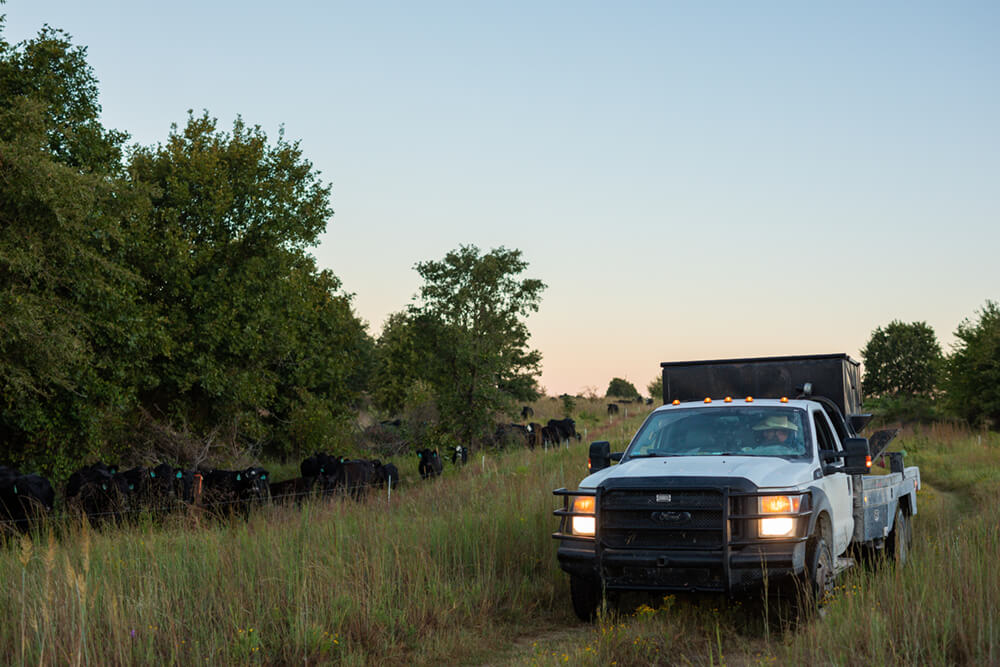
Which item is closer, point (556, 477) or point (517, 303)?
point (556, 477)

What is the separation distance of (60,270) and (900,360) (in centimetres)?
5681

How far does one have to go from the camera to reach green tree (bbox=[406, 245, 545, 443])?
29672mm

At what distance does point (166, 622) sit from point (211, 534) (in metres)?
2.56

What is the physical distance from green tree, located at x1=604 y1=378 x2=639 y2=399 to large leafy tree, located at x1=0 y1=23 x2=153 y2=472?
104m

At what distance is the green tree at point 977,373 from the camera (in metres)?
37.8

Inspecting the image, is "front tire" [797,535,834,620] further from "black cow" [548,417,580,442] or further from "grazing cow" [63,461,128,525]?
"black cow" [548,417,580,442]

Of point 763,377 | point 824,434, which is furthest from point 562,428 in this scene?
point 824,434

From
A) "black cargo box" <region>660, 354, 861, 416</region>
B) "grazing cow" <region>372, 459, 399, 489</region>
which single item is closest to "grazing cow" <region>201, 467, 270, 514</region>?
"grazing cow" <region>372, 459, 399, 489</region>

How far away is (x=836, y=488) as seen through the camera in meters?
8.99

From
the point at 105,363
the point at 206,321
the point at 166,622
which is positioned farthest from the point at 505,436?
the point at 166,622

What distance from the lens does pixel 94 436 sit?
71.3 ft

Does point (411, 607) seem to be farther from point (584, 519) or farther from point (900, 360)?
point (900, 360)

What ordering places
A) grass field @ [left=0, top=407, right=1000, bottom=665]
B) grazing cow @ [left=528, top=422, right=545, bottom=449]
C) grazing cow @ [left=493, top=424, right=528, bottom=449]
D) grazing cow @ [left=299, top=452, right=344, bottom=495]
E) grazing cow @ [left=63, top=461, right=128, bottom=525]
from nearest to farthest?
1. grass field @ [left=0, top=407, right=1000, bottom=665]
2. grazing cow @ [left=63, top=461, right=128, bottom=525]
3. grazing cow @ [left=299, top=452, right=344, bottom=495]
4. grazing cow @ [left=493, top=424, right=528, bottom=449]
5. grazing cow @ [left=528, top=422, right=545, bottom=449]

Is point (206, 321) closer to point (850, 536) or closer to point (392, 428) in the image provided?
point (392, 428)
